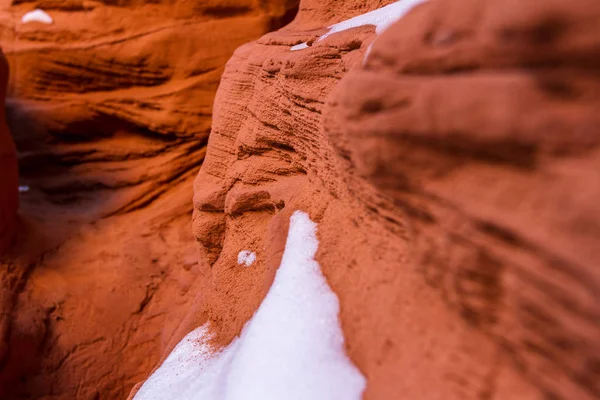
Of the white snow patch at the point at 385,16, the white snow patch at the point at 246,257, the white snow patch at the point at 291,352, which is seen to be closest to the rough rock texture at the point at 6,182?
Result: the white snow patch at the point at 246,257

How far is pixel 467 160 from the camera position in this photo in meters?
0.68

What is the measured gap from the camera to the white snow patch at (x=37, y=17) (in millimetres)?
3768

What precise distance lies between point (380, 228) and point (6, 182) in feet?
9.42

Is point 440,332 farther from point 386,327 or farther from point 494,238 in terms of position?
point 494,238

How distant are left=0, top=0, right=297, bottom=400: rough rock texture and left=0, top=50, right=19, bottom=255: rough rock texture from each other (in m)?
0.07

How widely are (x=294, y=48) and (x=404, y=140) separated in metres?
1.06

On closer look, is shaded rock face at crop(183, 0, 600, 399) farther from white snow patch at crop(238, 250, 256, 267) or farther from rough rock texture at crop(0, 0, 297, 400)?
rough rock texture at crop(0, 0, 297, 400)

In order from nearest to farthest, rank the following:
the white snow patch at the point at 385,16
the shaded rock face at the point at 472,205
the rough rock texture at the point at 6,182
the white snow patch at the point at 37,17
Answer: the shaded rock face at the point at 472,205, the white snow patch at the point at 385,16, the rough rock texture at the point at 6,182, the white snow patch at the point at 37,17

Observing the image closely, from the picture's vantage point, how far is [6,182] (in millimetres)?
3025

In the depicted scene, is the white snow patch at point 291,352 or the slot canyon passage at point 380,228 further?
the white snow patch at point 291,352

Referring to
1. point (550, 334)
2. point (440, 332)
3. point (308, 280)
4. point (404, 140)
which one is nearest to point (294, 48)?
point (308, 280)

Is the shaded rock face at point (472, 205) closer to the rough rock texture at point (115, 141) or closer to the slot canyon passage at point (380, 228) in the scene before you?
the slot canyon passage at point (380, 228)

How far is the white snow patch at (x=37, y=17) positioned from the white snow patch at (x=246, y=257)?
320 cm

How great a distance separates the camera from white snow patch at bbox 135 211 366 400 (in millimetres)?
876
